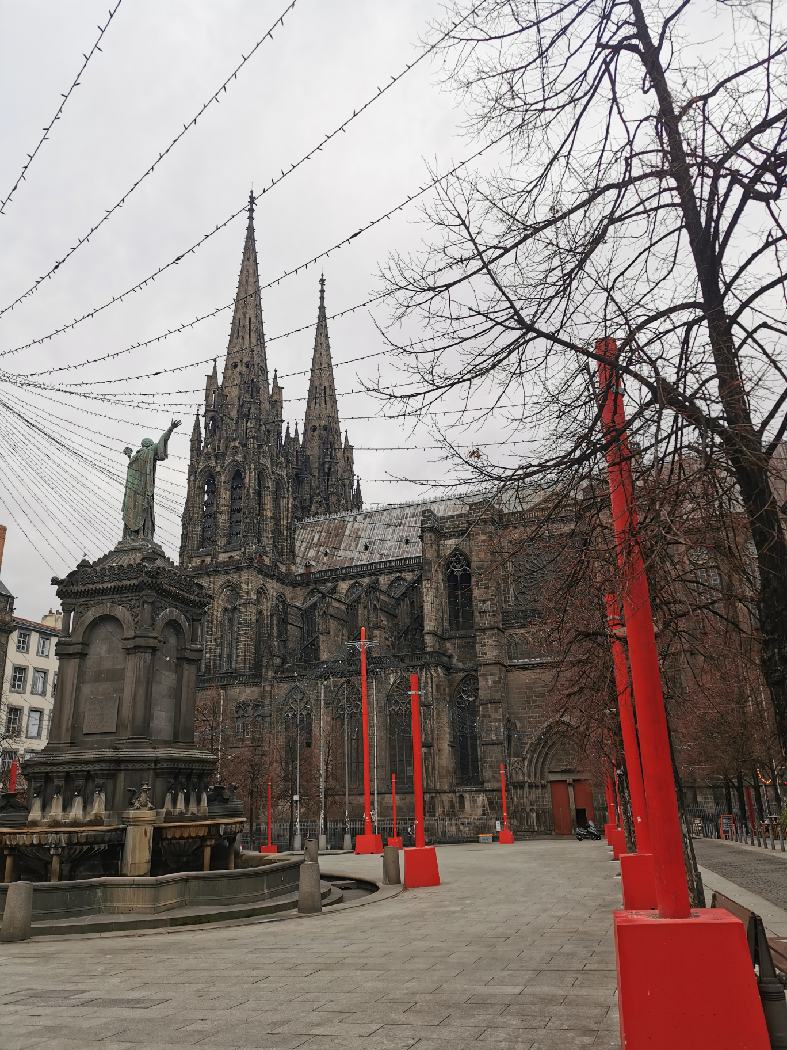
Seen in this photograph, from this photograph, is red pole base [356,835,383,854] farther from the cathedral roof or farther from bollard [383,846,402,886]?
the cathedral roof

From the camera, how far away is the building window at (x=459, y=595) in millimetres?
43094

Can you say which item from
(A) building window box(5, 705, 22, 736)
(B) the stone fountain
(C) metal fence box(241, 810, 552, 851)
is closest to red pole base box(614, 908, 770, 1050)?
(B) the stone fountain

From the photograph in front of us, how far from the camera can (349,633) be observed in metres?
46.4

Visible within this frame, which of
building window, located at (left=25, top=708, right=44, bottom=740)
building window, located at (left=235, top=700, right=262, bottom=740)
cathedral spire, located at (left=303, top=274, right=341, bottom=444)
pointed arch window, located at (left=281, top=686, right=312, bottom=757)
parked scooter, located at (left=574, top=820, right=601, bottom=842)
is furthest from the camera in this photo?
cathedral spire, located at (left=303, top=274, right=341, bottom=444)

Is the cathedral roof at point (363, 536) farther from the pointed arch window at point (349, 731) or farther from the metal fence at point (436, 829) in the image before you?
the metal fence at point (436, 829)

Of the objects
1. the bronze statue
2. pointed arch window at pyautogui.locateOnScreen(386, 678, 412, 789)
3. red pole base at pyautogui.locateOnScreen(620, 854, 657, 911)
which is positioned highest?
the bronze statue

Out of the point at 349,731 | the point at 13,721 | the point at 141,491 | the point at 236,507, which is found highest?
the point at 236,507

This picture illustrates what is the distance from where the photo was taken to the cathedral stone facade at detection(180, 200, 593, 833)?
36.9 metres

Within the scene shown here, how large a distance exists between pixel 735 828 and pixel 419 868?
19122 millimetres

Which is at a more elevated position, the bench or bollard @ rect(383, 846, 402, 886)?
the bench

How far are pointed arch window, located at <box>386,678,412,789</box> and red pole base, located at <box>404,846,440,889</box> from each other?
2439 centimetres

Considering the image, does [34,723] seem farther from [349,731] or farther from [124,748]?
[124,748]

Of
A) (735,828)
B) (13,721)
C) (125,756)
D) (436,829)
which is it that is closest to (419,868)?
(125,756)

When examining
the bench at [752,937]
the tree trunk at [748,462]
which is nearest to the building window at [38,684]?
the bench at [752,937]
